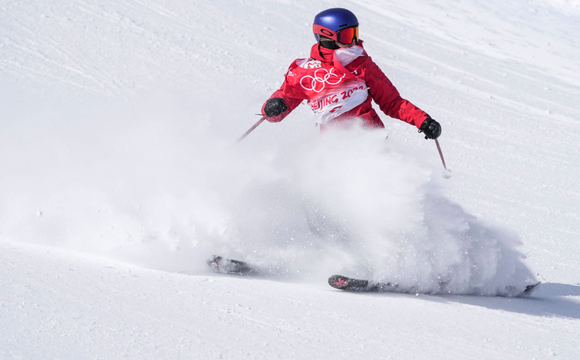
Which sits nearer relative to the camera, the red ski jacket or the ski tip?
the red ski jacket

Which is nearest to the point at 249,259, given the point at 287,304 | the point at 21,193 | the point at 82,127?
the point at 287,304

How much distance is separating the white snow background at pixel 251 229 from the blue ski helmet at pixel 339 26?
58cm

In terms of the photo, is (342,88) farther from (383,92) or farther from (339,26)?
(339,26)

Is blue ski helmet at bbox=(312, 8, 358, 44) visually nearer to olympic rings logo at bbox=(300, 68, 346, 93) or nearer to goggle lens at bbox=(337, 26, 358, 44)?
goggle lens at bbox=(337, 26, 358, 44)

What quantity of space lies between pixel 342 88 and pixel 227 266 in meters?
1.34

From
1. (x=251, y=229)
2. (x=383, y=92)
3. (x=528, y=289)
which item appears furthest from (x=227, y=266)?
(x=528, y=289)

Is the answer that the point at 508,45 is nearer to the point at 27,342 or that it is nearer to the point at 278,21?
the point at 278,21

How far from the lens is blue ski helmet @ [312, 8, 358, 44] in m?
3.76

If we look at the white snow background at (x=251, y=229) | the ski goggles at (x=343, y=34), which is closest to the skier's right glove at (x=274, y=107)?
the white snow background at (x=251, y=229)

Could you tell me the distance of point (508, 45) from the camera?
11.9 metres

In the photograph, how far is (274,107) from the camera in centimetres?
381

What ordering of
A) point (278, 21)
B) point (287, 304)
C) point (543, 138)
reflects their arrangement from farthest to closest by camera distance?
1. point (278, 21)
2. point (543, 138)
3. point (287, 304)

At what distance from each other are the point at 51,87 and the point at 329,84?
464cm

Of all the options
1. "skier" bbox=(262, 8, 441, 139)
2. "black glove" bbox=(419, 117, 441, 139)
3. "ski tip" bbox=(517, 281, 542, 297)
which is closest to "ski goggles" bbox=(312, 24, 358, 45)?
"skier" bbox=(262, 8, 441, 139)
